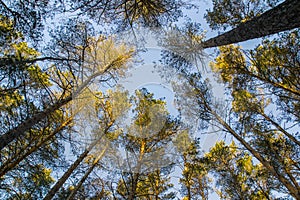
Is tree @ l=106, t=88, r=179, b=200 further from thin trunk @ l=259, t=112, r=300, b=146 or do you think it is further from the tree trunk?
the tree trunk

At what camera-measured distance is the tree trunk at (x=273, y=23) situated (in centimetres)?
232

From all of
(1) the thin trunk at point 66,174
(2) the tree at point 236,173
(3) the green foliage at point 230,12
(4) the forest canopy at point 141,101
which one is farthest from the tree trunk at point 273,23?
(2) the tree at point 236,173

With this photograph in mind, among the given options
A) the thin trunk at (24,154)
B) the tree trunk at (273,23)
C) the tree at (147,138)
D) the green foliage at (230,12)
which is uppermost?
the green foliage at (230,12)

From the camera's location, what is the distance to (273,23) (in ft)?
8.35

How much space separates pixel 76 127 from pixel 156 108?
2974mm

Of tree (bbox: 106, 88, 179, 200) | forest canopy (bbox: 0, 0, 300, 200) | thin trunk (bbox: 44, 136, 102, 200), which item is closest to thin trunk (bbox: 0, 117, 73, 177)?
forest canopy (bbox: 0, 0, 300, 200)

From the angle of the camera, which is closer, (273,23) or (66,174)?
(273,23)

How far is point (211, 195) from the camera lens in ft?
33.2

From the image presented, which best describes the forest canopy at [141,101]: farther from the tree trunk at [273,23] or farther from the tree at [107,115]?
the tree trunk at [273,23]

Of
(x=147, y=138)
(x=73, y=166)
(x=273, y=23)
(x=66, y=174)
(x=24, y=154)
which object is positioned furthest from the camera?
(x=147, y=138)

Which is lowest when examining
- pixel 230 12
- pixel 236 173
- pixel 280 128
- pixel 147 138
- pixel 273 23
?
pixel 273 23

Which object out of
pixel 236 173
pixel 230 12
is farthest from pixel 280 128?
pixel 230 12

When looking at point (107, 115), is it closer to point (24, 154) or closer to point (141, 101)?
point (141, 101)

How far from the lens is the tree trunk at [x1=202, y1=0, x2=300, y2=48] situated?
2320mm
